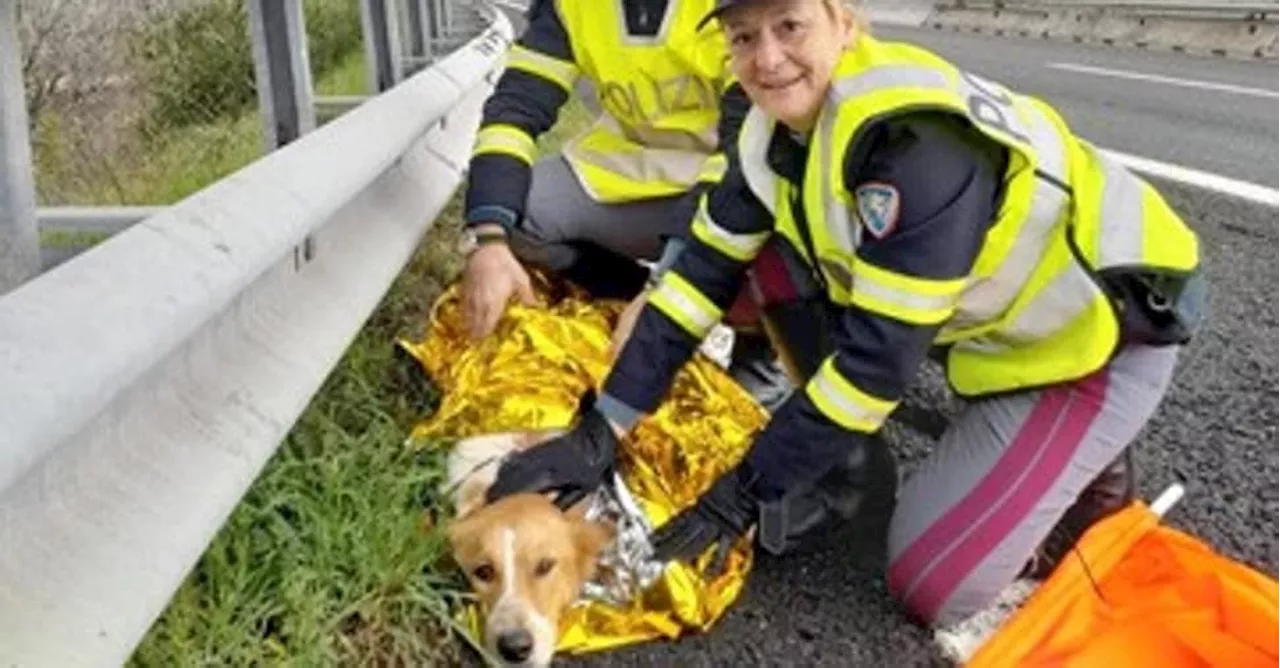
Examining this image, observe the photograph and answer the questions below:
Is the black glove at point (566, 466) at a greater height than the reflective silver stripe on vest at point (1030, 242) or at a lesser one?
lesser

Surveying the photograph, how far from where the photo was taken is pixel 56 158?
6.21 metres

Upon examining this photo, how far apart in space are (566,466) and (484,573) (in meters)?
0.34

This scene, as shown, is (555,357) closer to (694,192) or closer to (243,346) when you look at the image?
(694,192)

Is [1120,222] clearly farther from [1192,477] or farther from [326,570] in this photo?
[326,570]

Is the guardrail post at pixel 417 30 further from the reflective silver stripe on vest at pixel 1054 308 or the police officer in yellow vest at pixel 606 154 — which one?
the reflective silver stripe on vest at pixel 1054 308

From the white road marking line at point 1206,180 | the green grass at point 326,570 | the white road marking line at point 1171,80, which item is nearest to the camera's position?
the green grass at point 326,570

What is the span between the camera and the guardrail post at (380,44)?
22.5 ft

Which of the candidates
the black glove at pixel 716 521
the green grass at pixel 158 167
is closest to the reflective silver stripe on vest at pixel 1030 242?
the black glove at pixel 716 521

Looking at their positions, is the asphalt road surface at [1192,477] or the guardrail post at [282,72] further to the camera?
the guardrail post at [282,72]

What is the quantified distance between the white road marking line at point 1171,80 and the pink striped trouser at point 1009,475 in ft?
33.1

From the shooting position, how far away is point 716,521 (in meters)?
3.16

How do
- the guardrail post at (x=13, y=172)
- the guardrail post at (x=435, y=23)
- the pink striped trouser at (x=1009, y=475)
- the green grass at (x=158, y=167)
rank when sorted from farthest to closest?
the guardrail post at (x=435, y=23), the green grass at (x=158, y=167), the pink striped trouser at (x=1009, y=475), the guardrail post at (x=13, y=172)

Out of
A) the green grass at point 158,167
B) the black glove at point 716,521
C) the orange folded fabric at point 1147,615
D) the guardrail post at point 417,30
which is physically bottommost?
the guardrail post at point 417,30

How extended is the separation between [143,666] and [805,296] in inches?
68.1
